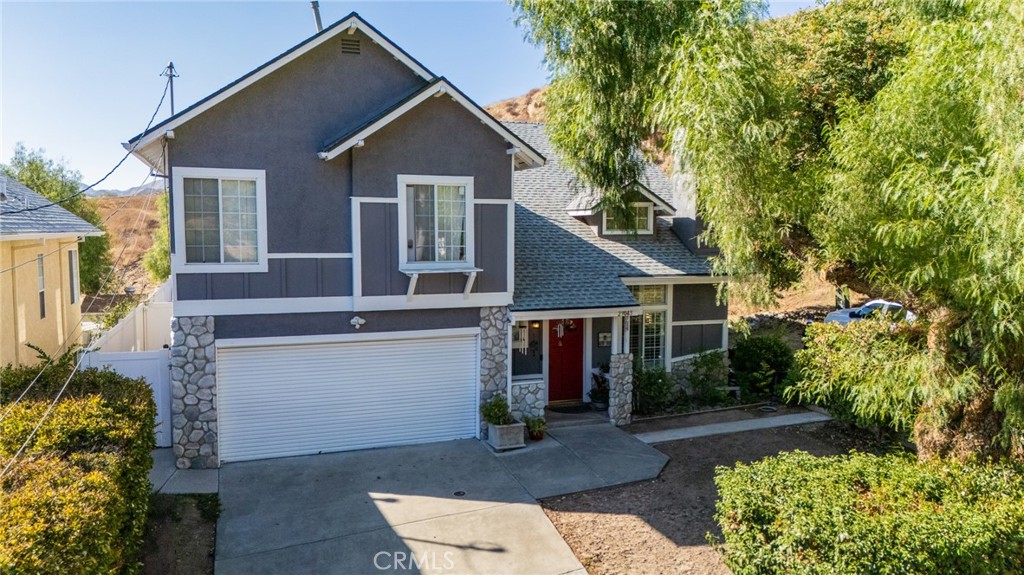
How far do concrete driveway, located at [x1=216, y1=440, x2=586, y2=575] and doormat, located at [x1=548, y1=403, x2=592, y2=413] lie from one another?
300 centimetres

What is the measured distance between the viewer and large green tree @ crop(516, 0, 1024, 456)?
20.4 ft

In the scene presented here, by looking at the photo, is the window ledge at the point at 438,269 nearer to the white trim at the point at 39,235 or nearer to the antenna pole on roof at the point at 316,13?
the antenna pole on roof at the point at 316,13

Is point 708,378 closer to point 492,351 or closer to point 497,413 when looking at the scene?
point 492,351

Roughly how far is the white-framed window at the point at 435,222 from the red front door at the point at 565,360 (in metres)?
3.51

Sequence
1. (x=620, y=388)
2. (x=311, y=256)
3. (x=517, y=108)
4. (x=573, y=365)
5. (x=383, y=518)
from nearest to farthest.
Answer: (x=383, y=518) → (x=311, y=256) → (x=620, y=388) → (x=573, y=365) → (x=517, y=108)

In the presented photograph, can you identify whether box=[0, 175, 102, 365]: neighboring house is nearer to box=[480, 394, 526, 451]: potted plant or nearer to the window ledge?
the window ledge

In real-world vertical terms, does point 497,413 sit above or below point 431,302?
below

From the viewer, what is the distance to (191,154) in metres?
A: 9.98

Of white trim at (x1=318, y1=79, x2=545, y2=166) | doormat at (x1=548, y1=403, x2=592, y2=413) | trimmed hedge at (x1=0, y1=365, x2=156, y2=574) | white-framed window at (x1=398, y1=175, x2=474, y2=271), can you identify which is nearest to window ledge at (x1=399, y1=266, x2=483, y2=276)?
white-framed window at (x1=398, y1=175, x2=474, y2=271)

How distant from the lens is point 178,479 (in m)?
9.81

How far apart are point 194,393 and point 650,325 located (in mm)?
10007

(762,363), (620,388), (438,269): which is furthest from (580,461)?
(762,363)

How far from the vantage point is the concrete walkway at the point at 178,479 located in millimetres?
9430

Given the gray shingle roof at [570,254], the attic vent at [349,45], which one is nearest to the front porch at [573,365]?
the gray shingle roof at [570,254]
